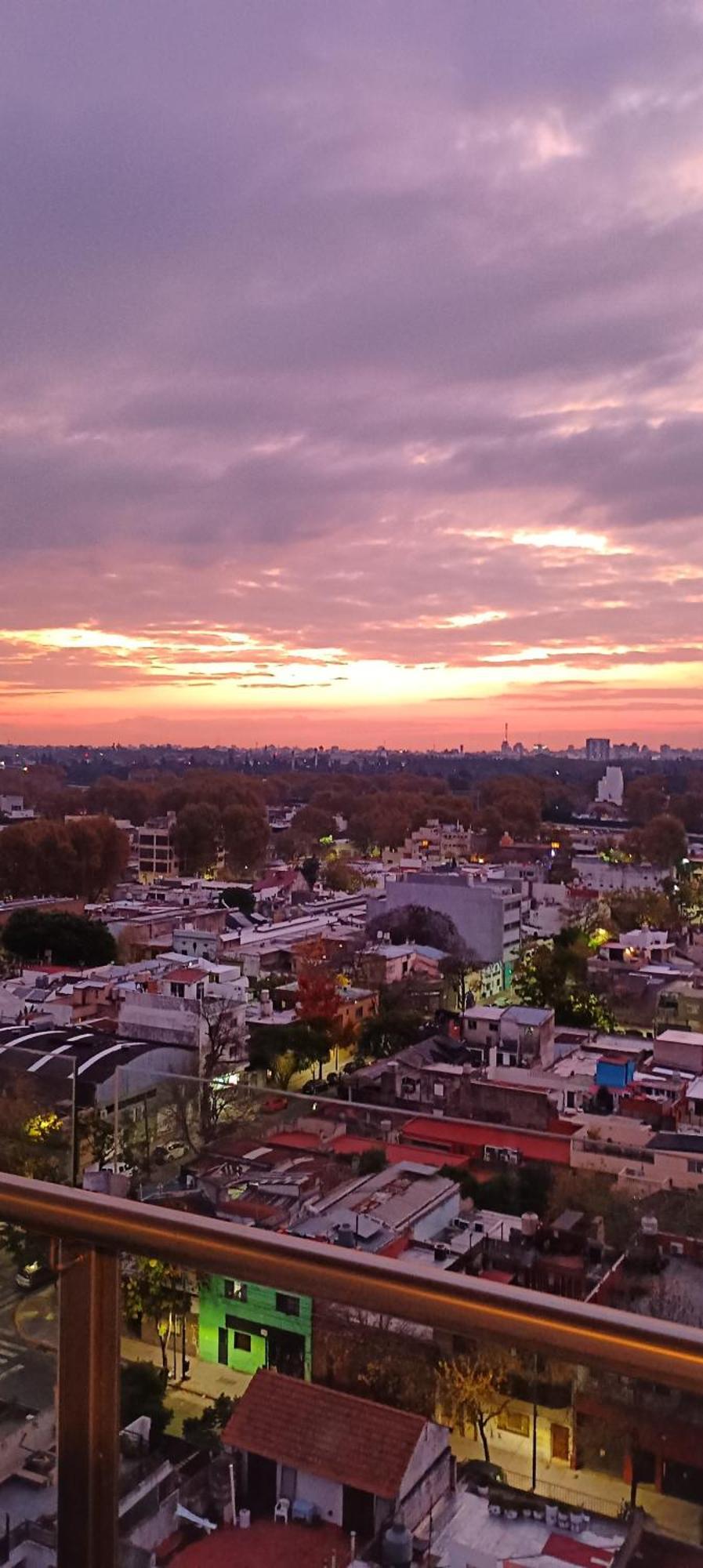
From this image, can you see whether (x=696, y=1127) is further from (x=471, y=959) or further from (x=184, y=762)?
(x=184, y=762)

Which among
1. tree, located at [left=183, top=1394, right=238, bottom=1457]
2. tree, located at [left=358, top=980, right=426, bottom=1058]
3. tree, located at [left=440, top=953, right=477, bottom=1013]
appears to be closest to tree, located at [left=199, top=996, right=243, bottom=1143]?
tree, located at [left=358, top=980, right=426, bottom=1058]

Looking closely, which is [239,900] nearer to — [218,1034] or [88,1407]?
[218,1034]

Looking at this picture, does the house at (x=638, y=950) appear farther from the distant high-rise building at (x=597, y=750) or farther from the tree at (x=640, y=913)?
the distant high-rise building at (x=597, y=750)

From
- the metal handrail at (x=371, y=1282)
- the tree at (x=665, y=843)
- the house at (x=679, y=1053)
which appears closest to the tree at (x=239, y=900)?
the house at (x=679, y=1053)

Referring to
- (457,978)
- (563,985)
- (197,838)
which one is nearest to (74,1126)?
(563,985)

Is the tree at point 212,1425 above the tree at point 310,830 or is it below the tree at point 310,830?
above

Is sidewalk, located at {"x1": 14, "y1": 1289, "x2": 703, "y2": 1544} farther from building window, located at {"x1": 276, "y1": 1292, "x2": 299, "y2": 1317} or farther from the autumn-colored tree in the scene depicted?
the autumn-colored tree
